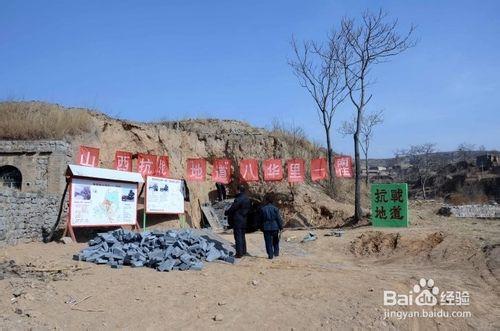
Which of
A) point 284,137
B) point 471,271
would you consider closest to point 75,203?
point 471,271

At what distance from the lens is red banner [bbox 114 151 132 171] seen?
57.6 feet

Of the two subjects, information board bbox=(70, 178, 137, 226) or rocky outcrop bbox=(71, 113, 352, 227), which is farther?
rocky outcrop bbox=(71, 113, 352, 227)

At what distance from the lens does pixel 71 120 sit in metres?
17.2

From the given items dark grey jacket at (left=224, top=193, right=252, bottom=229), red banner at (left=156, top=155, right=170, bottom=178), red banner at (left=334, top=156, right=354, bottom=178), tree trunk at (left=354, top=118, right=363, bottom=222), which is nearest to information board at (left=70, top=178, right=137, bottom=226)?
dark grey jacket at (left=224, top=193, right=252, bottom=229)

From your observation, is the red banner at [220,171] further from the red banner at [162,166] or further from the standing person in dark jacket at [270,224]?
the standing person in dark jacket at [270,224]

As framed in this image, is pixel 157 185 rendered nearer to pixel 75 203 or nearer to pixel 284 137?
pixel 75 203

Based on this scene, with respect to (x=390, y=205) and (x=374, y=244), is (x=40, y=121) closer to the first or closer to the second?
(x=374, y=244)

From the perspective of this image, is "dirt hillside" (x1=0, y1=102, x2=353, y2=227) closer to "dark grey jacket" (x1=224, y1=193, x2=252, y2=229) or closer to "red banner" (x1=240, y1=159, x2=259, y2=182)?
"red banner" (x1=240, y1=159, x2=259, y2=182)

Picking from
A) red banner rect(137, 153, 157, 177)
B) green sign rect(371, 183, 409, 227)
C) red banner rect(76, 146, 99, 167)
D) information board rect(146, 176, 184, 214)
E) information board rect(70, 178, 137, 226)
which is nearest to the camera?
information board rect(70, 178, 137, 226)

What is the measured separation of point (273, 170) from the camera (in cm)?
2078

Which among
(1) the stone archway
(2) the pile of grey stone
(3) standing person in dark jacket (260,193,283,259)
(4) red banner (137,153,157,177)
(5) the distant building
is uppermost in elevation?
(5) the distant building

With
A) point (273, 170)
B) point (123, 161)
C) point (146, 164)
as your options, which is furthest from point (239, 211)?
point (273, 170)

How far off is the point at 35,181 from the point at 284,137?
14852 millimetres

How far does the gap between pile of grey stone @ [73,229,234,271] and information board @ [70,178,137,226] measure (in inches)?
76.7
